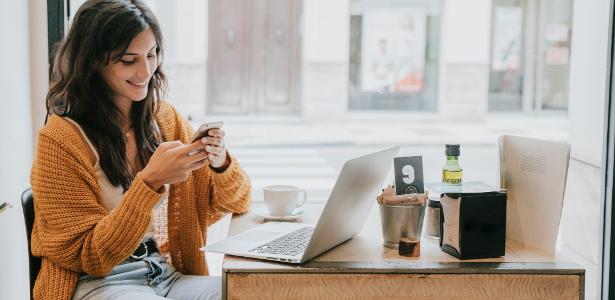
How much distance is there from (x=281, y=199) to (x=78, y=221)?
0.56 m

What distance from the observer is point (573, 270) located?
1.47 metres

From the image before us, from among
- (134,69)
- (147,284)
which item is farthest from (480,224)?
(134,69)

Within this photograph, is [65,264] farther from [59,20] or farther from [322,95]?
[322,95]

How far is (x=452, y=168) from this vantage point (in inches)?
69.2

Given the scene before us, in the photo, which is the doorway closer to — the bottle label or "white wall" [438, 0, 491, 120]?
"white wall" [438, 0, 491, 120]

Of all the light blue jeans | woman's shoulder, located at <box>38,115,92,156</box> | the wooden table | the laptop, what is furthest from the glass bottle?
woman's shoulder, located at <box>38,115,92,156</box>

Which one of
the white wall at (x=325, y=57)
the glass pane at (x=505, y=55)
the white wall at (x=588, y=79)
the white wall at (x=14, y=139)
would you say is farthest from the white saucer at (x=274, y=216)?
the glass pane at (x=505, y=55)

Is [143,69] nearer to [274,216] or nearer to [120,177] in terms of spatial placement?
[120,177]

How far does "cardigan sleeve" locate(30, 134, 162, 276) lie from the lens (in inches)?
61.8

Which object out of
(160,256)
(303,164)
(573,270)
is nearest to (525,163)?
(573,270)

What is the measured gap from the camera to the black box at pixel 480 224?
5.01ft

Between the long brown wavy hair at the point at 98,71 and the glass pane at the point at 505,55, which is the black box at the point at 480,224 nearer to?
the long brown wavy hair at the point at 98,71

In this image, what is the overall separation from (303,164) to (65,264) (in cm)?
540

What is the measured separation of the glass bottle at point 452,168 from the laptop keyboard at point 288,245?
38cm
